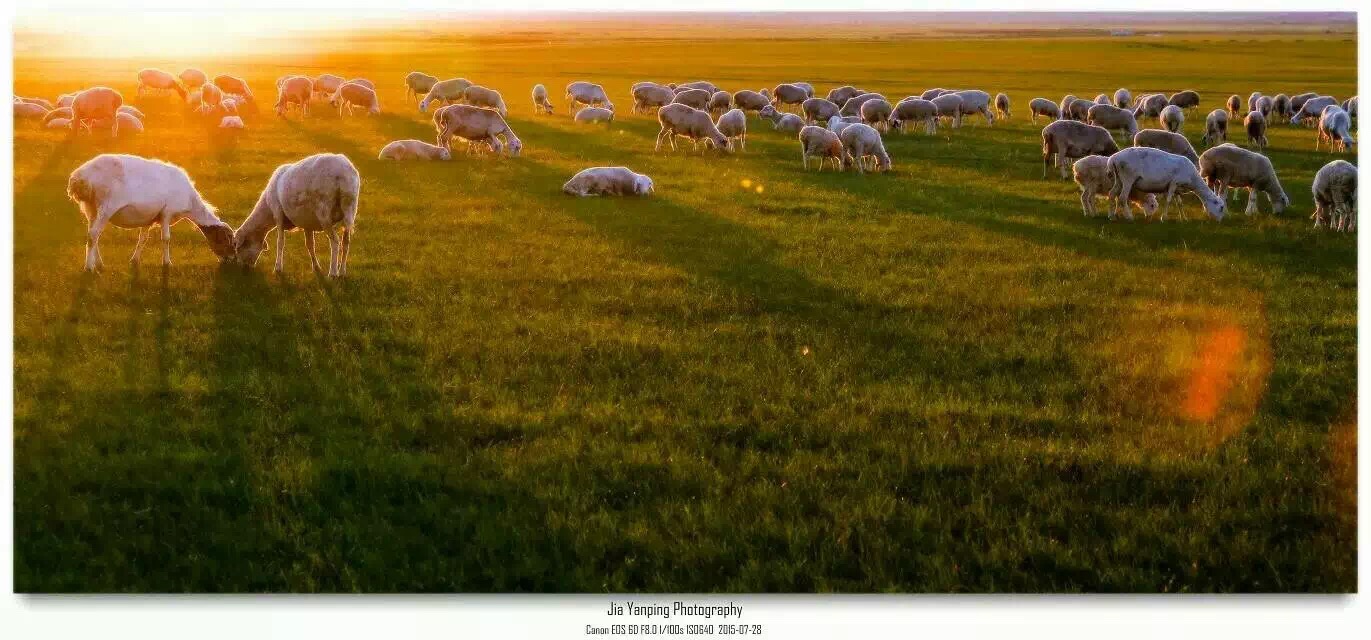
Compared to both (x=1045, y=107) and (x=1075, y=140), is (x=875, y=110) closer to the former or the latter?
(x=1045, y=107)

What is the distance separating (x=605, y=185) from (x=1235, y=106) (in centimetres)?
3084

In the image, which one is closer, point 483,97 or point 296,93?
point 296,93

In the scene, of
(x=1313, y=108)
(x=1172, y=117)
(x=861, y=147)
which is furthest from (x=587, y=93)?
(x=1313, y=108)

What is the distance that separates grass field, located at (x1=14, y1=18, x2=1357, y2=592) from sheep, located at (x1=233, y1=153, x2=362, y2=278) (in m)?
0.36

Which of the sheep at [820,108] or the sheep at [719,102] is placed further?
the sheep at [719,102]

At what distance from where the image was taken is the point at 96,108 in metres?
27.4

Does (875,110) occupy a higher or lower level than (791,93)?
lower

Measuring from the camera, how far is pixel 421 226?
16656 millimetres

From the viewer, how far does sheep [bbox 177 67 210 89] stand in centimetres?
4116

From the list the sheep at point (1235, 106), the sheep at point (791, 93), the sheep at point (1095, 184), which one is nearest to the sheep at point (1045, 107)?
the sheep at point (1235, 106)

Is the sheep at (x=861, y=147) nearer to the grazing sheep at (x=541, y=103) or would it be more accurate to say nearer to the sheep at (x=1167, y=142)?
the sheep at (x=1167, y=142)

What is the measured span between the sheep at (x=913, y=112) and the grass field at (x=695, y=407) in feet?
55.7

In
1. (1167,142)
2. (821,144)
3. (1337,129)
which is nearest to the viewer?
(1167,142)

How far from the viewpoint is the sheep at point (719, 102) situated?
130ft
